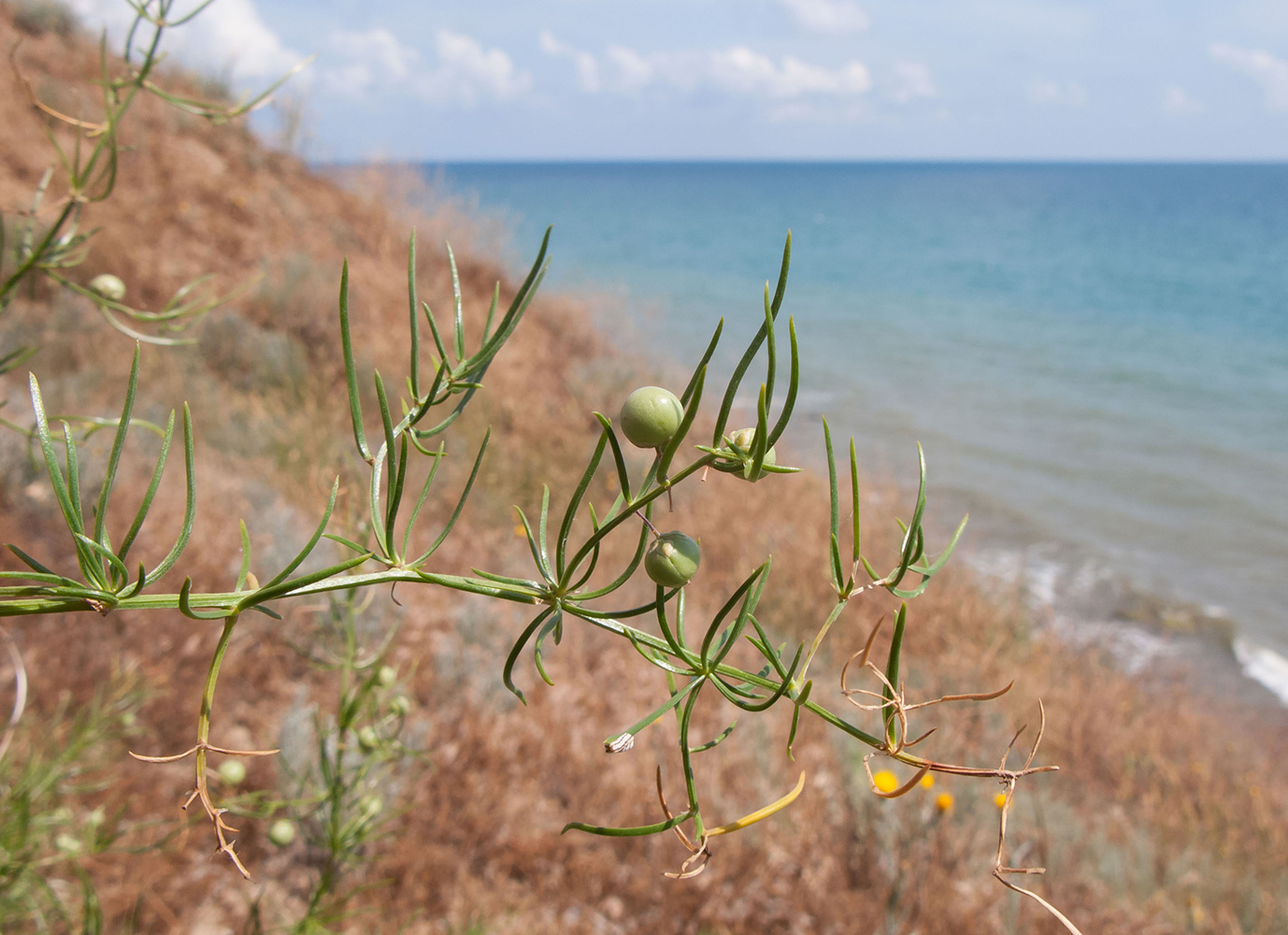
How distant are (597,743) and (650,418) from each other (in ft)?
8.03

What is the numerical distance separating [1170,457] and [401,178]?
9586mm

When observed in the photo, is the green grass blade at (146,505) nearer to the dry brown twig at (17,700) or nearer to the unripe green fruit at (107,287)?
the unripe green fruit at (107,287)

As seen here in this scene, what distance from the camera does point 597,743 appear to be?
2.68 meters

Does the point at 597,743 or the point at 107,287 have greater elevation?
the point at 107,287

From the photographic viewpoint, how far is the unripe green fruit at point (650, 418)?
0.42 m

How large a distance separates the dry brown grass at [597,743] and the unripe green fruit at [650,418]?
19.9 inches

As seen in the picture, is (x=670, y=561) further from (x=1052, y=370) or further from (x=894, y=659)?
(x=1052, y=370)

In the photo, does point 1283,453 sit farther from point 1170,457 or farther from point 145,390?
point 145,390

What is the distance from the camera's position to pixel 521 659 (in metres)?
3.14

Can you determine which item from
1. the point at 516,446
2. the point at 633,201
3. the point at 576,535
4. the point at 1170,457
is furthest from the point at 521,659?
the point at 633,201

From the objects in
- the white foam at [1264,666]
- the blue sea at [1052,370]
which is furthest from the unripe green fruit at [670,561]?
the white foam at [1264,666]

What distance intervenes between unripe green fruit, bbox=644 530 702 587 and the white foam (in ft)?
20.5

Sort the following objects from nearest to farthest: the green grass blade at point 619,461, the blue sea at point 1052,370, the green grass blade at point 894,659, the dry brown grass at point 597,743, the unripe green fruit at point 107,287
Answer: the green grass blade at point 619,461 < the green grass blade at point 894,659 < the unripe green fruit at point 107,287 < the dry brown grass at point 597,743 < the blue sea at point 1052,370

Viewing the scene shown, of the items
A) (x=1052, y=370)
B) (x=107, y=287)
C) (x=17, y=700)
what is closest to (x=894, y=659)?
(x=107, y=287)
